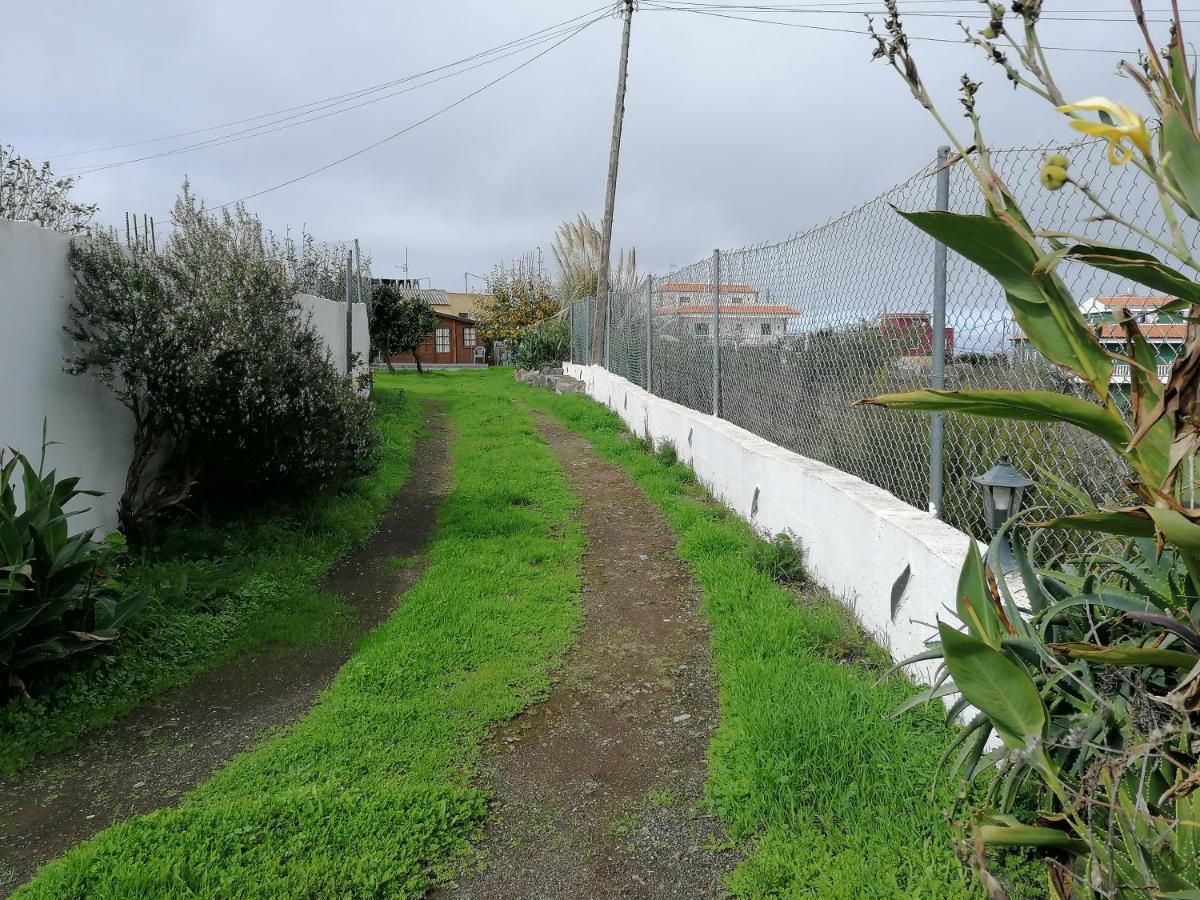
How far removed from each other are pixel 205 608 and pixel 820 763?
354 centimetres

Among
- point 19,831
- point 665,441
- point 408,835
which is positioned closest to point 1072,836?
point 408,835

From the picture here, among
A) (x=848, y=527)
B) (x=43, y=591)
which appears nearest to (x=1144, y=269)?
(x=848, y=527)

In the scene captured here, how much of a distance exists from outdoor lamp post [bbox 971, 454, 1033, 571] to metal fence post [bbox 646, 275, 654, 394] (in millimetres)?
7782

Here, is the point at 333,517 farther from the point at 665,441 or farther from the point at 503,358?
the point at 503,358

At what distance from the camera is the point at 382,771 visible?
3.23 meters

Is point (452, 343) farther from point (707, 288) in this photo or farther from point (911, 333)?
point (911, 333)

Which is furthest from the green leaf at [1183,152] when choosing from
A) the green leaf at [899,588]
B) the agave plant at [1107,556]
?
the green leaf at [899,588]

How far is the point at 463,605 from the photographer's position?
5.00 meters

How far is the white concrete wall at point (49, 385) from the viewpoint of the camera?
4516 mm

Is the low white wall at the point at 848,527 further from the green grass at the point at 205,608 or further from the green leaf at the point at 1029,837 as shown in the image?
the green grass at the point at 205,608

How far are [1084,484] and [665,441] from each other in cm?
601

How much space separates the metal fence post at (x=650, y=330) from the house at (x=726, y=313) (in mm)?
579

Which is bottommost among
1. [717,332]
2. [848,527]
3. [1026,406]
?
[848,527]

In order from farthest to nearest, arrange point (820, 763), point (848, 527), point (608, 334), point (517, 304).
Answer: point (517, 304) < point (608, 334) < point (848, 527) < point (820, 763)
